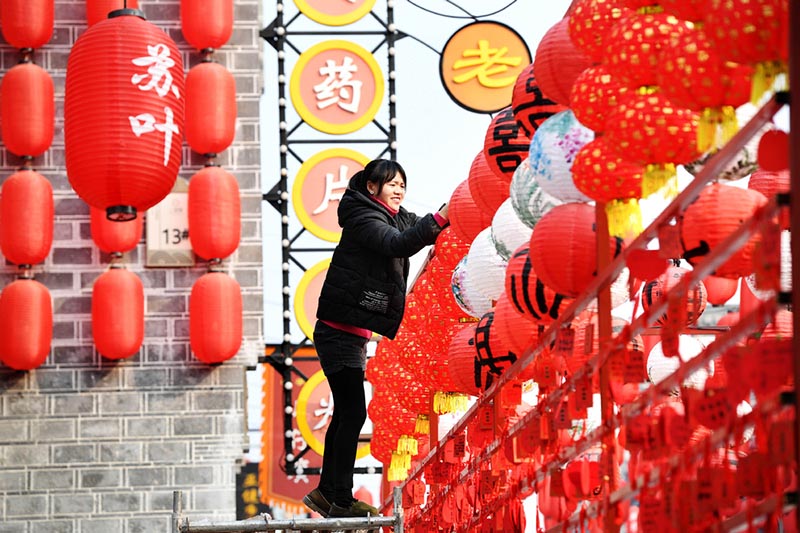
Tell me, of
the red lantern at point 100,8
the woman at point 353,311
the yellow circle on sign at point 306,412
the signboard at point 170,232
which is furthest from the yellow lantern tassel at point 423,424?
the red lantern at point 100,8

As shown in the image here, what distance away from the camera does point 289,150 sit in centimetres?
1169

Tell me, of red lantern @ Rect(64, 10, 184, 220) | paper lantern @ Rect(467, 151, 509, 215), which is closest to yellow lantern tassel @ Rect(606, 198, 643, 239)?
paper lantern @ Rect(467, 151, 509, 215)

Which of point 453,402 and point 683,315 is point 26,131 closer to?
point 453,402

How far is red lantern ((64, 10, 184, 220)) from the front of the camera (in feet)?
24.6

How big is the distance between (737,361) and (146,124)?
18.1 ft

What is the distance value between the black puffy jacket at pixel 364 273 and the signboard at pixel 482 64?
629cm

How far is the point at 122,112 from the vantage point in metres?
7.65

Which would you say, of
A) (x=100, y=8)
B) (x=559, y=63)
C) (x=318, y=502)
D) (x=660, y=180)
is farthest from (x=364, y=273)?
(x=100, y=8)

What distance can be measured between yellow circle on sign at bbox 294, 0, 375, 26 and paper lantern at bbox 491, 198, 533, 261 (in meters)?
7.02

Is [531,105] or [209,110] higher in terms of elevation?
[209,110]

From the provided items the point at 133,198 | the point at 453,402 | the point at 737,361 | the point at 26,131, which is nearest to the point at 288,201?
the point at 26,131

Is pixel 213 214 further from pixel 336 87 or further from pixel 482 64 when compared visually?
pixel 482 64

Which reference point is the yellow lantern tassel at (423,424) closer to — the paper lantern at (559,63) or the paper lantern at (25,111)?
the paper lantern at (559,63)

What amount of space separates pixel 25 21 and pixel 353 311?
6.51 metres
